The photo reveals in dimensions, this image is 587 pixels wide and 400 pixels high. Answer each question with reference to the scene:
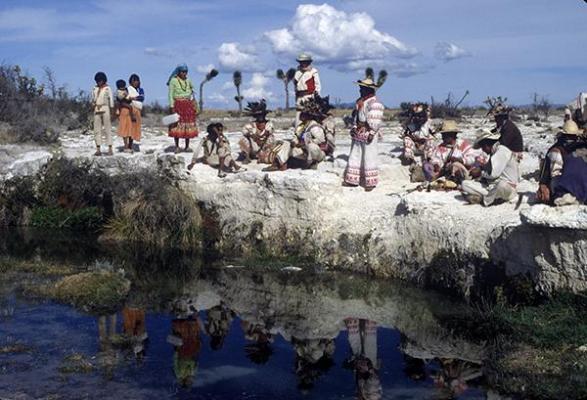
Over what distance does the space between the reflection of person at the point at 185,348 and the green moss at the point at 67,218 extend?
6447mm

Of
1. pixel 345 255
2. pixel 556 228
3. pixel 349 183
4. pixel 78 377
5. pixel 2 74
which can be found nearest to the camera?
pixel 78 377

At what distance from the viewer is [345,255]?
13.3 metres

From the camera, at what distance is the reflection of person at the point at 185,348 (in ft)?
29.3

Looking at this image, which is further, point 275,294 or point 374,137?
point 374,137

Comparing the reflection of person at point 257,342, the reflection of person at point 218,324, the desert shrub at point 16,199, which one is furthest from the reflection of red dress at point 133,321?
the desert shrub at point 16,199

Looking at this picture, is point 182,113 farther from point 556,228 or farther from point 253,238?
point 556,228

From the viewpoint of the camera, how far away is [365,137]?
13.9 metres

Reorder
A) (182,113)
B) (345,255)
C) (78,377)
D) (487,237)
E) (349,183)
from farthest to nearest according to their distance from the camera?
(182,113)
(349,183)
(345,255)
(487,237)
(78,377)

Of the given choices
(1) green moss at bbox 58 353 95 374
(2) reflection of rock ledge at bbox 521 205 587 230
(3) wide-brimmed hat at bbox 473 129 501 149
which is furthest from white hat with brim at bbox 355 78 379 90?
(1) green moss at bbox 58 353 95 374

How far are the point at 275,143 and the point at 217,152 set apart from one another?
1.13m

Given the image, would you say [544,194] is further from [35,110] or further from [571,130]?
[35,110]

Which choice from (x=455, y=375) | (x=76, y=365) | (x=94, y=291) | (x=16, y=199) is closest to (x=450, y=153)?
(x=455, y=375)

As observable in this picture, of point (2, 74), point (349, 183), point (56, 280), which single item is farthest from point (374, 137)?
point (2, 74)

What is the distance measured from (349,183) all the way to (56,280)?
517 cm
